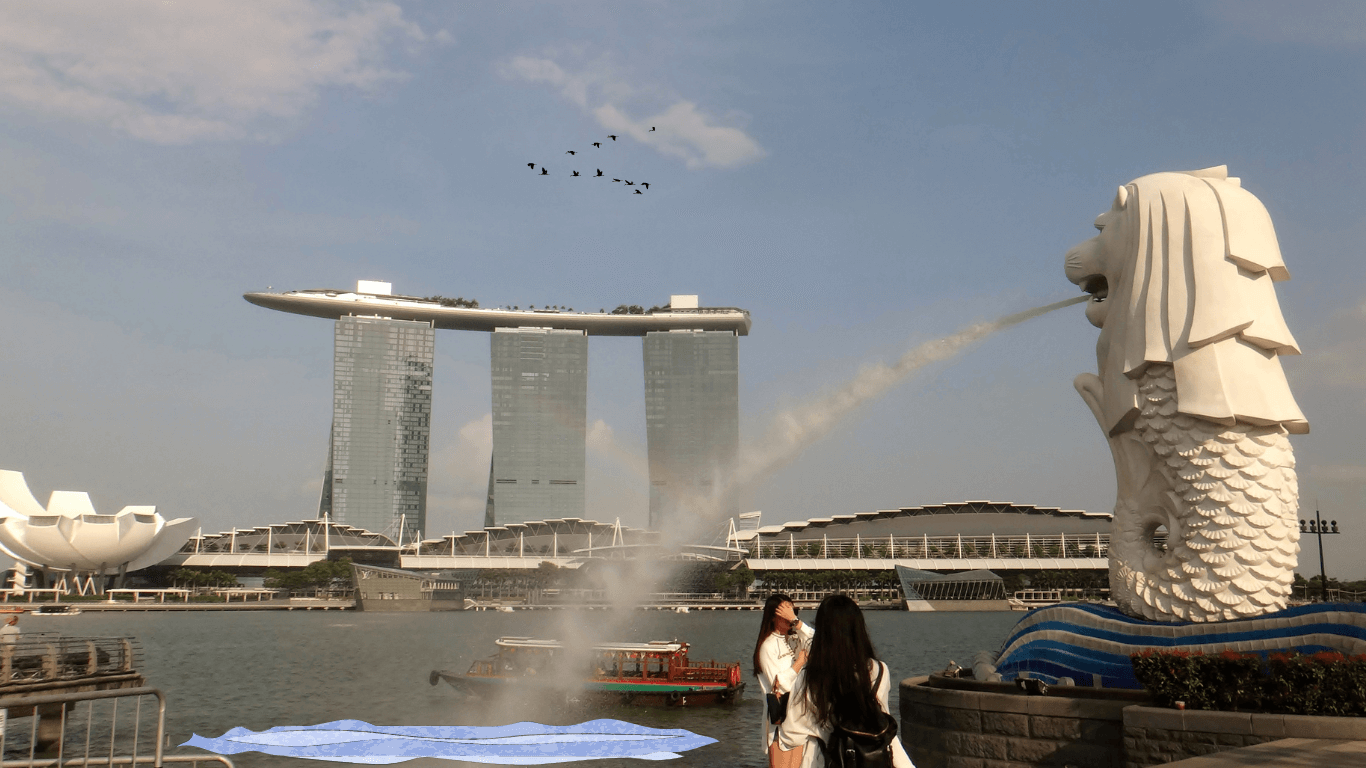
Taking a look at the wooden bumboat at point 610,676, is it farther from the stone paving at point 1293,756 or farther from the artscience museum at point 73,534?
the artscience museum at point 73,534

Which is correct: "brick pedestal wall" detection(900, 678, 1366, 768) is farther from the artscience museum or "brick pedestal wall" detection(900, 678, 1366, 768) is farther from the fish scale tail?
the artscience museum

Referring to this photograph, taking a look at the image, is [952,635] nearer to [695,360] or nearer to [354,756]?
[354,756]

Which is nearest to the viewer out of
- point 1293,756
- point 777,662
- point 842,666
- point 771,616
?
point 842,666

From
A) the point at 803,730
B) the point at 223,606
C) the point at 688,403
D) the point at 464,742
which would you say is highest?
the point at 688,403

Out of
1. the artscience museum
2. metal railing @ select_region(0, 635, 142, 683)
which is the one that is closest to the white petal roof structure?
the artscience museum

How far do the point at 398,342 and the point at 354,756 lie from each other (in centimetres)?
17246

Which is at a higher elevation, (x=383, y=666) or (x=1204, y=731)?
(x=1204, y=731)

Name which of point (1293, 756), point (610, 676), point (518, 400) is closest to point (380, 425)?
point (518, 400)

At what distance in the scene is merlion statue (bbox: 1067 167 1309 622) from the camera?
1641cm

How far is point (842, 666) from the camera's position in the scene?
5664 mm

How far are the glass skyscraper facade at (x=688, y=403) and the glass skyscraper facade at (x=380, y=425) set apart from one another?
41.2 m

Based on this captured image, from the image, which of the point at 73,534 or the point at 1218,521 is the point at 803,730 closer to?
the point at 1218,521

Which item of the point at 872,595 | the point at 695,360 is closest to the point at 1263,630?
the point at 872,595

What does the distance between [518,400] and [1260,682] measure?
178086mm
